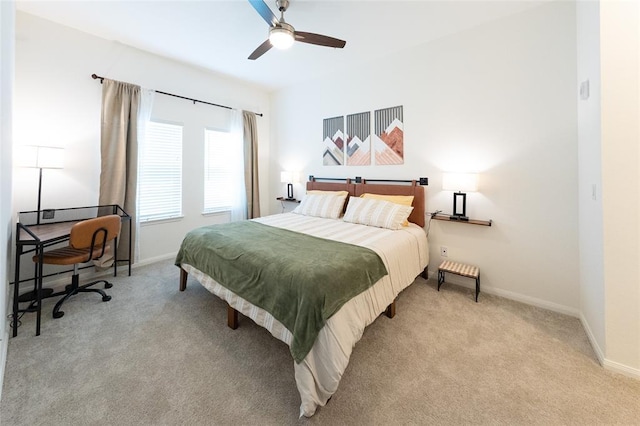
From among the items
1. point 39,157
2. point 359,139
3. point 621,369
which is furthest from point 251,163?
point 621,369

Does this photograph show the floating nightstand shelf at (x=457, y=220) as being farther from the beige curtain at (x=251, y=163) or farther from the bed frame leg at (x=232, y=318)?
the beige curtain at (x=251, y=163)

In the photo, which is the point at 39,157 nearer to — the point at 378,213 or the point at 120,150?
the point at 120,150

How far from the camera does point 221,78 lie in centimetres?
446

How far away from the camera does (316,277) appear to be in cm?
164

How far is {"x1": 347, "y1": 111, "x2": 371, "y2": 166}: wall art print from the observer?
3875 millimetres

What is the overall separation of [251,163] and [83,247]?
2869mm

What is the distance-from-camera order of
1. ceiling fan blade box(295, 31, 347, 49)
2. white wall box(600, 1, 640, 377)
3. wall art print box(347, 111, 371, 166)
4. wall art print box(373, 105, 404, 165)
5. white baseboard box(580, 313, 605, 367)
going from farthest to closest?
1. wall art print box(347, 111, 371, 166)
2. wall art print box(373, 105, 404, 165)
3. ceiling fan blade box(295, 31, 347, 49)
4. white baseboard box(580, 313, 605, 367)
5. white wall box(600, 1, 640, 377)

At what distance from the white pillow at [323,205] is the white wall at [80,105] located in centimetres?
199

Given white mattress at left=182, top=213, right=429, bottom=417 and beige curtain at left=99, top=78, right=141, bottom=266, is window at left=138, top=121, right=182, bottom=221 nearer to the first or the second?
beige curtain at left=99, top=78, right=141, bottom=266

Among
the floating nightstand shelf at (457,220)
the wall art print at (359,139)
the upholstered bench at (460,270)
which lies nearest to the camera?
the upholstered bench at (460,270)

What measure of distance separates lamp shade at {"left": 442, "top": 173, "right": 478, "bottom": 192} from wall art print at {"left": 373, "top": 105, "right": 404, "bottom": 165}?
77cm

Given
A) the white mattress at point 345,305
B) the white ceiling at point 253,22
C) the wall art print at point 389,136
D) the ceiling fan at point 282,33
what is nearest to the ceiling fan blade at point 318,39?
the ceiling fan at point 282,33

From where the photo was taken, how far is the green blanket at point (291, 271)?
5.09ft

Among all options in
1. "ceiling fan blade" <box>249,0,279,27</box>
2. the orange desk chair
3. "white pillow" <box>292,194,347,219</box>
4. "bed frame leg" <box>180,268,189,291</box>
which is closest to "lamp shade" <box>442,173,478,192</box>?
"white pillow" <box>292,194,347,219</box>
